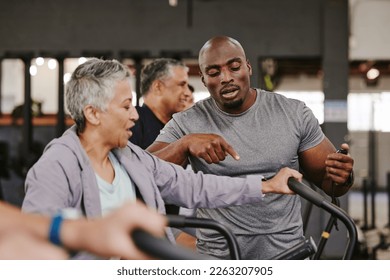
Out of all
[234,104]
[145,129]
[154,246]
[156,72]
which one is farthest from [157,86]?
[154,246]

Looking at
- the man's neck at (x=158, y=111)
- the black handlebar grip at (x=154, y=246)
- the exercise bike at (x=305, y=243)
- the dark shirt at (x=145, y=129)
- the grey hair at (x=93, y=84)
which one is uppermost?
the grey hair at (x=93, y=84)

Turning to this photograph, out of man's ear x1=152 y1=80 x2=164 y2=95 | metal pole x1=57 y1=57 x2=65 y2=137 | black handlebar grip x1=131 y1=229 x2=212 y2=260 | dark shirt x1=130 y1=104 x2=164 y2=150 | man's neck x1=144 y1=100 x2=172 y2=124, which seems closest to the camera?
black handlebar grip x1=131 y1=229 x2=212 y2=260

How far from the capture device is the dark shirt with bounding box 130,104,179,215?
205cm

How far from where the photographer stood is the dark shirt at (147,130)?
6.74 ft

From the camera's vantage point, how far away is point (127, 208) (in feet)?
2.01

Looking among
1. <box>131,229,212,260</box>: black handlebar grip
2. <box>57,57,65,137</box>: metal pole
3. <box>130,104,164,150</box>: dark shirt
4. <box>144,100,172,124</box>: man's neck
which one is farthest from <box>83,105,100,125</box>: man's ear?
<box>57,57,65,137</box>: metal pole

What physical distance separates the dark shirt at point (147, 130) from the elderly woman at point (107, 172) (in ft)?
1.63

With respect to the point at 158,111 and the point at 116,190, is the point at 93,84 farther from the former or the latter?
the point at 158,111

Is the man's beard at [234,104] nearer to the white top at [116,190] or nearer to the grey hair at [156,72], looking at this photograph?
the white top at [116,190]

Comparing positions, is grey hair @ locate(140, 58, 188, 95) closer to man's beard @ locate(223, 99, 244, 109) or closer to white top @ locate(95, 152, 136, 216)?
man's beard @ locate(223, 99, 244, 109)

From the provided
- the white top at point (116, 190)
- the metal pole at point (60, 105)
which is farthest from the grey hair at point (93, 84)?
the metal pole at point (60, 105)

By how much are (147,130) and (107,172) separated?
0.77m
